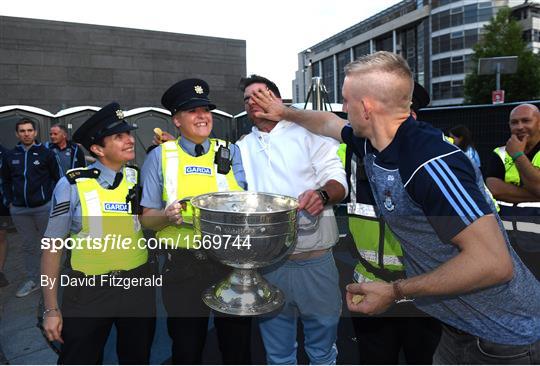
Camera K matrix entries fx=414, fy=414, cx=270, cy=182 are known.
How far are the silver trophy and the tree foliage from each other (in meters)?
29.7

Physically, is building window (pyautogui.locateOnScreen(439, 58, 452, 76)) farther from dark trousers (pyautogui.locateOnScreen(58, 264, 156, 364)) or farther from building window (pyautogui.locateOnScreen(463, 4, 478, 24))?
dark trousers (pyautogui.locateOnScreen(58, 264, 156, 364))

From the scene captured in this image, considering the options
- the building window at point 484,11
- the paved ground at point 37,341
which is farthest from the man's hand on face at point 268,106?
the building window at point 484,11

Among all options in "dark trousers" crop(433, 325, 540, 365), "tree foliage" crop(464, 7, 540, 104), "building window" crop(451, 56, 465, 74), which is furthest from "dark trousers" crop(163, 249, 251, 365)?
"building window" crop(451, 56, 465, 74)

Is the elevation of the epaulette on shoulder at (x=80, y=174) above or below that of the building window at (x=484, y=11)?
below

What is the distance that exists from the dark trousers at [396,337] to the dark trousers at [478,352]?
1.29ft

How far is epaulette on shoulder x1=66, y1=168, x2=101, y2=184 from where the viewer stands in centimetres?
205

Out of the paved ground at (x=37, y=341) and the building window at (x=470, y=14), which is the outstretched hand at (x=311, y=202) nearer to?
the paved ground at (x=37, y=341)

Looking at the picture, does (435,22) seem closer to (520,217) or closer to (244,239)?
Result: (520,217)

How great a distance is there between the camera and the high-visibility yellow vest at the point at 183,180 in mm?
2088

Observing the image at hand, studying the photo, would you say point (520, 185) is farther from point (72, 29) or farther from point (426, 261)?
point (72, 29)

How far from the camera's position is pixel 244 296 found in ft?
5.73

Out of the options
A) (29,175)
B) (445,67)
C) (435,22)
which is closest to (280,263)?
(29,175)

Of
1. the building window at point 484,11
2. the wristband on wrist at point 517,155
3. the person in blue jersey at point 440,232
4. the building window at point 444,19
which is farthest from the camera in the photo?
the building window at point 444,19

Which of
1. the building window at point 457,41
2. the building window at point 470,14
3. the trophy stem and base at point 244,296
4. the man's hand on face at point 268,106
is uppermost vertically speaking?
the building window at point 470,14
